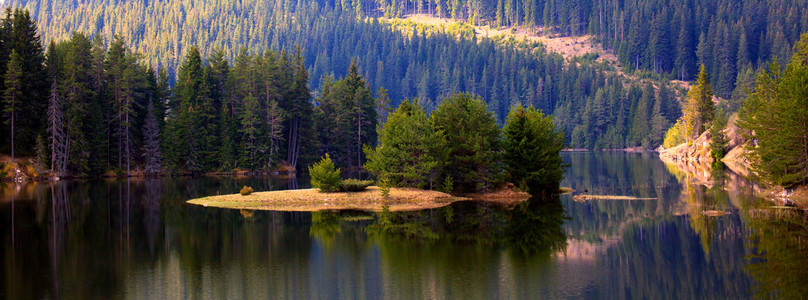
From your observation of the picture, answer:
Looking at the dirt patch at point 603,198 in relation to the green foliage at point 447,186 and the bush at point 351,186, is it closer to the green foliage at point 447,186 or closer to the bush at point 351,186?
the green foliage at point 447,186

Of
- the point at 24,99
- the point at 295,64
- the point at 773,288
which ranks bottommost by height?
the point at 773,288

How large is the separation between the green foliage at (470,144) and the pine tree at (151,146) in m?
53.8

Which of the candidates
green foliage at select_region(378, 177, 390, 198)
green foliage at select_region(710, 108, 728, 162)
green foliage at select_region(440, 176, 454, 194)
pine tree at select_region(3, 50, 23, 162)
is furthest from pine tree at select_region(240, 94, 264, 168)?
green foliage at select_region(710, 108, 728, 162)

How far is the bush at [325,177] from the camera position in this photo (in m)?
53.2

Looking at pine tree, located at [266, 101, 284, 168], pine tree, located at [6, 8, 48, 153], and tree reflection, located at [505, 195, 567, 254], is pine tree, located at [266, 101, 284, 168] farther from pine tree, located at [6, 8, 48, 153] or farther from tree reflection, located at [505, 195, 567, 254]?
tree reflection, located at [505, 195, 567, 254]

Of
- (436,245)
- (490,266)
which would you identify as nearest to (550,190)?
(436,245)

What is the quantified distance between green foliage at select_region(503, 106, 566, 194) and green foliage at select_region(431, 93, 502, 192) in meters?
1.54

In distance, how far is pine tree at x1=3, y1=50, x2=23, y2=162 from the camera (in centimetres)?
8219

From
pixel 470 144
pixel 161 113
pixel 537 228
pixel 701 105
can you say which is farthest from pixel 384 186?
pixel 701 105

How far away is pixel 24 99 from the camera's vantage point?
8488 cm

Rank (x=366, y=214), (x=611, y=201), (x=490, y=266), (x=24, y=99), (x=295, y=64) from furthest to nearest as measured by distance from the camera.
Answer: (x=295, y=64) → (x=24, y=99) → (x=611, y=201) → (x=366, y=214) → (x=490, y=266)

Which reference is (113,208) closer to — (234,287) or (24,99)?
(234,287)

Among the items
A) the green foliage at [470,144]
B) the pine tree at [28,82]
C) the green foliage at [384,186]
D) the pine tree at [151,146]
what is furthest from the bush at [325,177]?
the pine tree at [28,82]

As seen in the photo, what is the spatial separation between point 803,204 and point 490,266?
104 feet
